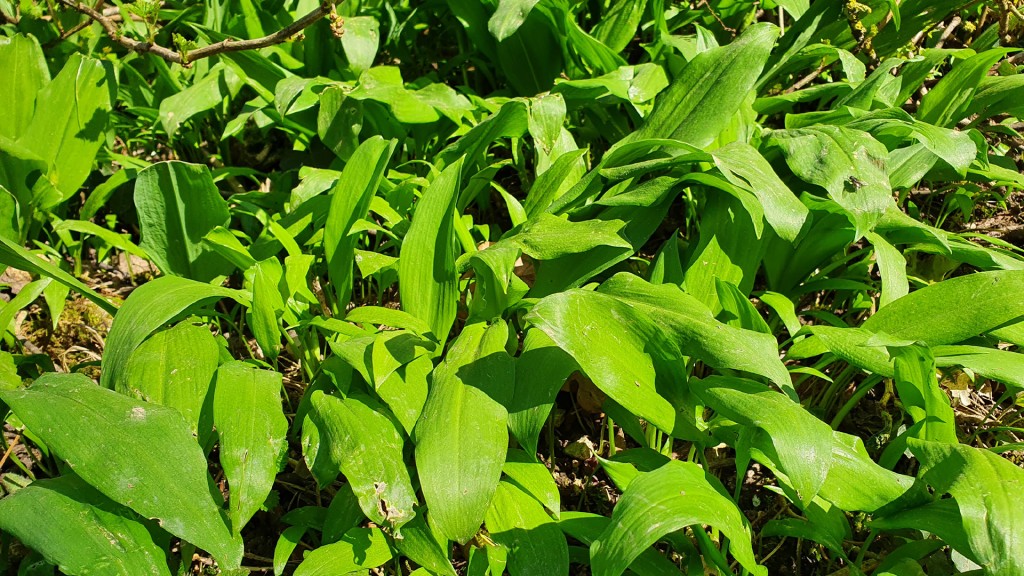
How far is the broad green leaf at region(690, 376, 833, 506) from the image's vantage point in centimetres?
129

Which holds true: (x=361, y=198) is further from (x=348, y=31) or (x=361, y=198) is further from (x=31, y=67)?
(x=31, y=67)

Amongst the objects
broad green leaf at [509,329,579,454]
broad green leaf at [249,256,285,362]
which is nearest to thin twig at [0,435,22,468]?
broad green leaf at [249,256,285,362]

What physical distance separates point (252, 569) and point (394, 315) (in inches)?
23.6

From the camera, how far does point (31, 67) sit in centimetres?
245

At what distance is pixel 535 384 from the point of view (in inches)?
61.1

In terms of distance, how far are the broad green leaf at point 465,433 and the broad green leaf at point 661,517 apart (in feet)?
0.72

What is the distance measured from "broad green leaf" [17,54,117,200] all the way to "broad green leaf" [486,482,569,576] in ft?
5.45

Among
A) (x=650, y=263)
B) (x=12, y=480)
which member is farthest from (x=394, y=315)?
(x=12, y=480)

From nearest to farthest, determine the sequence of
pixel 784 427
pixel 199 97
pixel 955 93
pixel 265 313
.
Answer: pixel 784 427
pixel 265 313
pixel 955 93
pixel 199 97

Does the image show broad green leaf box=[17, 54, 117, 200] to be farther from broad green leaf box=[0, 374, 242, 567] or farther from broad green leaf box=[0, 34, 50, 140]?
broad green leaf box=[0, 374, 242, 567]

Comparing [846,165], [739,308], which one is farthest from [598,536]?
[846,165]

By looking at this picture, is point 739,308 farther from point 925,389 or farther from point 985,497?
point 985,497

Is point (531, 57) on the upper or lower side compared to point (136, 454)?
upper

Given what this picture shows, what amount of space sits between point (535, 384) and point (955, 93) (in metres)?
1.51
